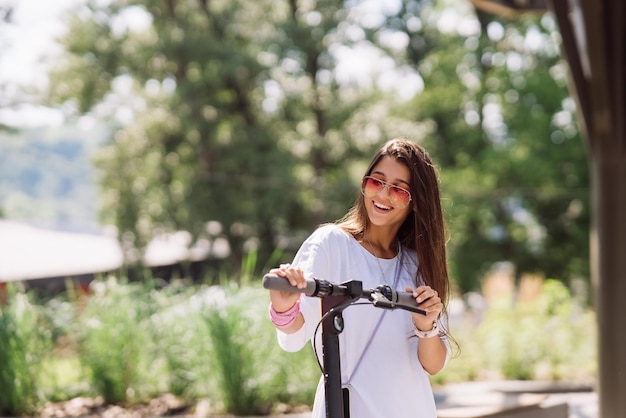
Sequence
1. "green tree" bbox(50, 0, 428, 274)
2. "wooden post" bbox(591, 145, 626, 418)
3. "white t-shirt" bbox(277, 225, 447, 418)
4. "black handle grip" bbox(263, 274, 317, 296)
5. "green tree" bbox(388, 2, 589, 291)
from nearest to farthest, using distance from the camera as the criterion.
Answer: "black handle grip" bbox(263, 274, 317, 296) → "white t-shirt" bbox(277, 225, 447, 418) → "wooden post" bbox(591, 145, 626, 418) → "green tree" bbox(50, 0, 428, 274) → "green tree" bbox(388, 2, 589, 291)

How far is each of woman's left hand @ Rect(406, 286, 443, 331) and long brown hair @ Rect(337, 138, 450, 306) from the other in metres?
0.16

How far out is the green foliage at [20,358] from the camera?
501 cm

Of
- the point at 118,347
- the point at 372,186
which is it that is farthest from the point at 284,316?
the point at 118,347

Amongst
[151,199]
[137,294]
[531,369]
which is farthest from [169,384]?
[151,199]

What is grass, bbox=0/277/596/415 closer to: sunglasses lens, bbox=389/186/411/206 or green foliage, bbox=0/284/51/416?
green foliage, bbox=0/284/51/416

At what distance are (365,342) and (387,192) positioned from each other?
12.4 inches

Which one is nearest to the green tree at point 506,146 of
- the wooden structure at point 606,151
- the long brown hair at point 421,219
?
the wooden structure at point 606,151

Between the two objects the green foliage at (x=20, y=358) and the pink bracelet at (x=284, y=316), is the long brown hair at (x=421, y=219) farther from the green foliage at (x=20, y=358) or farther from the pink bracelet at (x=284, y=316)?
the green foliage at (x=20, y=358)

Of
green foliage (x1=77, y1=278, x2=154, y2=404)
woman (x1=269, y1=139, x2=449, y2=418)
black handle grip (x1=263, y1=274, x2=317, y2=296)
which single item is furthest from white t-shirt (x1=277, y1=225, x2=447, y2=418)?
green foliage (x1=77, y1=278, x2=154, y2=404)

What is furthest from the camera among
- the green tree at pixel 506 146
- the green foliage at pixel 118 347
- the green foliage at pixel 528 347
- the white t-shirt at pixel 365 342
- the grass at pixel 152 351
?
the green tree at pixel 506 146

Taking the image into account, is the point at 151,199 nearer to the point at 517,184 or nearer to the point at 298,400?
the point at 517,184

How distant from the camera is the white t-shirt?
1865 mm

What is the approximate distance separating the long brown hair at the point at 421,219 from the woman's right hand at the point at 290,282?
12.4 inches

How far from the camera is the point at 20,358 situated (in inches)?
199
